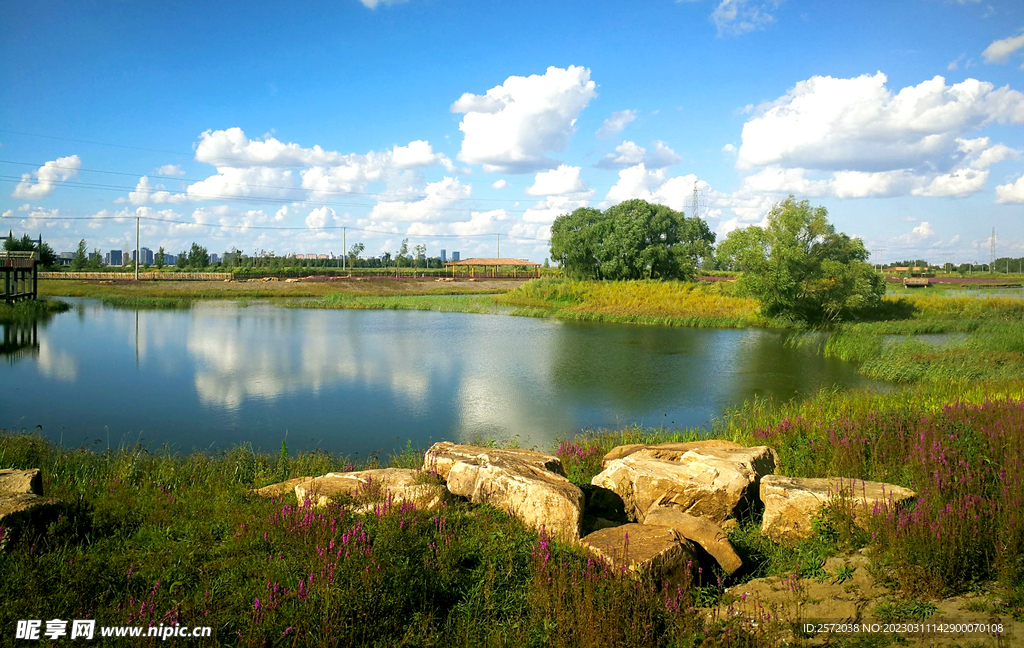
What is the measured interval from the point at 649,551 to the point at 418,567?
170 centimetres

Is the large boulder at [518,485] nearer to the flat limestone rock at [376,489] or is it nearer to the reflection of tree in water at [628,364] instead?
the flat limestone rock at [376,489]

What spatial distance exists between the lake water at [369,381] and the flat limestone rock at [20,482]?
493 centimetres

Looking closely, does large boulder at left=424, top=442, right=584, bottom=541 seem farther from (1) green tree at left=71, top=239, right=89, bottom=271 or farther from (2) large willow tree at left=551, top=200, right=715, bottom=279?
(1) green tree at left=71, top=239, right=89, bottom=271

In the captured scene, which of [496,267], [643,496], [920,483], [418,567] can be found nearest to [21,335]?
[418,567]

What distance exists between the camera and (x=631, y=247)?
47.5 meters

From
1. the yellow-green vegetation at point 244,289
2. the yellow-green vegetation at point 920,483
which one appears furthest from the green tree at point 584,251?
the yellow-green vegetation at point 920,483

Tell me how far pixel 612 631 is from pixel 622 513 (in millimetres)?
2793

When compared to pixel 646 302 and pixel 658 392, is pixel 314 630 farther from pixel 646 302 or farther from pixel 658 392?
pixel 646 302

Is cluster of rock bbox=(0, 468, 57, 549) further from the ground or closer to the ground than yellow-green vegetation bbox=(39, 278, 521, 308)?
closer to the ground

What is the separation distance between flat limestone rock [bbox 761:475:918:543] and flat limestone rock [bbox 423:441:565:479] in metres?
2.10

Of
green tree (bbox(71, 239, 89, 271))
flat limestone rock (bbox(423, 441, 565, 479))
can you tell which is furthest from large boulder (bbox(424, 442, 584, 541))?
green tree (bbox(71, 239, 89, 271))

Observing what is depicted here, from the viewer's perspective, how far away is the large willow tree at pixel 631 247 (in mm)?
47812

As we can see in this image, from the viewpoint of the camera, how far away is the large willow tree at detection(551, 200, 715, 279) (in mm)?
47812

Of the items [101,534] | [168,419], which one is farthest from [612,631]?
[168,419]
